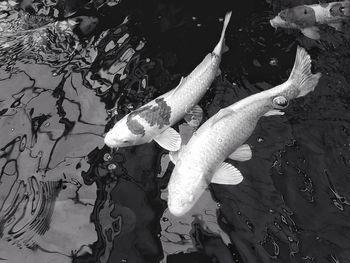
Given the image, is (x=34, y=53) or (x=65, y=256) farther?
(x=34, y=53)

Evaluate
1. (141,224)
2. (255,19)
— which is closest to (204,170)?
(141,224)

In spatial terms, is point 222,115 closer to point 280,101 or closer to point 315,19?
point 280,101

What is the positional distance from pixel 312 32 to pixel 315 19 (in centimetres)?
18

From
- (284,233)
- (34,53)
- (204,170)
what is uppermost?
(34,53)

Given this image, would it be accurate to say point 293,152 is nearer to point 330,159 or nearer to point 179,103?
point 330,159

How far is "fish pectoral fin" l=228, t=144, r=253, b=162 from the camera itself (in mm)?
4145

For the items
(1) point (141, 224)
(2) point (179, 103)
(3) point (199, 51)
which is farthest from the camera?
Result: (3) point (199, 51)

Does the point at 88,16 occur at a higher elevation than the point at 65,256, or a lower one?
higher

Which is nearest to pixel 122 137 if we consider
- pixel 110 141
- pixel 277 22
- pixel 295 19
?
pixel 110 141

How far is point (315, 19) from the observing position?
557cm

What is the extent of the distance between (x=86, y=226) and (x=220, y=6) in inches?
141

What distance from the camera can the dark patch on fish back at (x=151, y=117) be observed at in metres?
4.22

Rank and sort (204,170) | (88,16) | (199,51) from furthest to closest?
1. (88,16)
2. (199,51)
3. (204,170)

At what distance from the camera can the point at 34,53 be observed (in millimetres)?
5555
